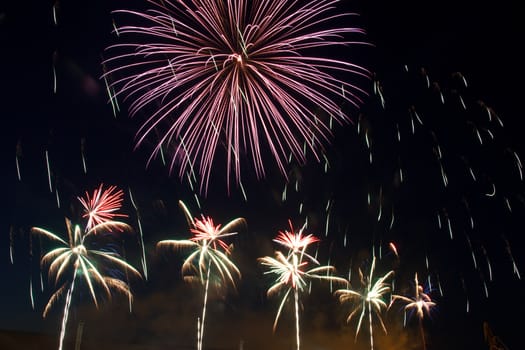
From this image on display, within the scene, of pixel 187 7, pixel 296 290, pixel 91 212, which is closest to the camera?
pixel 187 7

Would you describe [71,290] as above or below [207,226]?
below

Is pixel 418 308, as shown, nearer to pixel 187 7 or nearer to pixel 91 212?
pixel 91 212

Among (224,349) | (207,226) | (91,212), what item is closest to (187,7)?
(91,212)

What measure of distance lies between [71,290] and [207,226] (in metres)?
8.07

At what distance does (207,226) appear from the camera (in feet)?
89.5

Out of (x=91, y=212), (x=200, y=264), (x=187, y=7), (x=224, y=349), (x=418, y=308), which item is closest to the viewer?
(x=187, y=7)

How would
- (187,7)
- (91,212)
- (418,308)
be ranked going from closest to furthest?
1. (187,7)
2. (91,212)
3. (418,308)

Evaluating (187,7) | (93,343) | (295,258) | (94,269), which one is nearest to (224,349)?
(93,343)

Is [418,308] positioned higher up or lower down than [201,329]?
higher up

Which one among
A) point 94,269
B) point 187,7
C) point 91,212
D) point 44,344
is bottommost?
point 44,344

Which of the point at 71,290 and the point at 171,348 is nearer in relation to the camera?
the point at 71,290

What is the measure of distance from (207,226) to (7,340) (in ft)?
54.2

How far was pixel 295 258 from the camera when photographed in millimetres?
29438

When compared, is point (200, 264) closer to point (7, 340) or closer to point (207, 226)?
point (207, 226)
